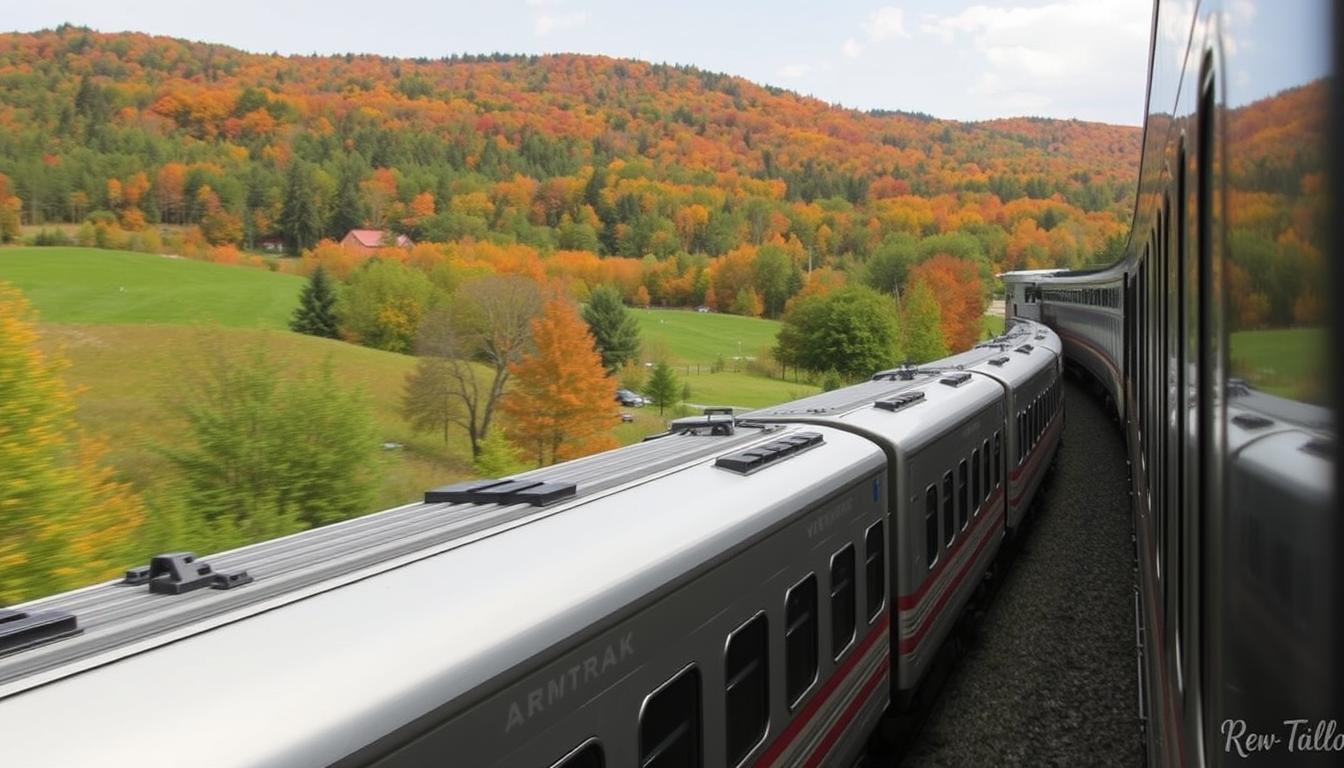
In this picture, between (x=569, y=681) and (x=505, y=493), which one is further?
(x=505, y=493)

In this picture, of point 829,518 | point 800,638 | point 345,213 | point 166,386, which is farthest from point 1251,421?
point 345,213

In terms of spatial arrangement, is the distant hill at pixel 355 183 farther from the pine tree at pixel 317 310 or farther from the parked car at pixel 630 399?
the parked car at pixel 630 399

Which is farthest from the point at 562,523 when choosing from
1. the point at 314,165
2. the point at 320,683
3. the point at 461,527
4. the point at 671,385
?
the point at 314,165

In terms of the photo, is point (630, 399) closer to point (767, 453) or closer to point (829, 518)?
point (829, 518)

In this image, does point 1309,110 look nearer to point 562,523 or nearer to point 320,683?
point 320,683

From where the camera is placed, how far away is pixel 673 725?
5.17 meters

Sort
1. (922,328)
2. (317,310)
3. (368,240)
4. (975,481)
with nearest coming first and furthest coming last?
(975,481), (922,328), (317,310), (368,240)

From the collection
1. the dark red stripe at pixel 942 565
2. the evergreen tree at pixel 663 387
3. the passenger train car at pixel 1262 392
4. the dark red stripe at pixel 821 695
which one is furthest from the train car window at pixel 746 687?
the evergreen tree at pixel 663 387

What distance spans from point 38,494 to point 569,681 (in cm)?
2949

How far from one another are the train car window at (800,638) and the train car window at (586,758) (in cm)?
251

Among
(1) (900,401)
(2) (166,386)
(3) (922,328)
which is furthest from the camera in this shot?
(3) (922,328)

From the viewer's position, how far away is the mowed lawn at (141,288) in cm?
11081

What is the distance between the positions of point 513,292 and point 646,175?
4506 inches

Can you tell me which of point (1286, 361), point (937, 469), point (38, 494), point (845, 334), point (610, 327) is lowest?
point (845, 334)
